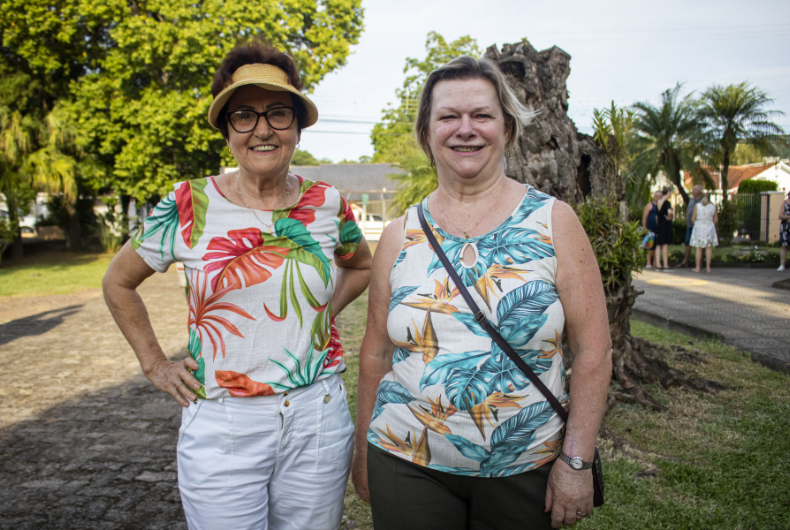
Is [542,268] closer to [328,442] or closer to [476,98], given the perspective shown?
[476,98]

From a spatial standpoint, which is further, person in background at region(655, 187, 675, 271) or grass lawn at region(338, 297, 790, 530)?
person in background at region(655, 187, 675, 271)

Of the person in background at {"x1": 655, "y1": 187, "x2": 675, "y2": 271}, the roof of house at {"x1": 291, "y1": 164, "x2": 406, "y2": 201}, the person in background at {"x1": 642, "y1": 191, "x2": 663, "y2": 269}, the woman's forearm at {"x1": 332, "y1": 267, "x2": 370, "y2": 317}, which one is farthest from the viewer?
the roof of house at {"x1": 291, "y1": 164, "x2": 406, "y2": 201}

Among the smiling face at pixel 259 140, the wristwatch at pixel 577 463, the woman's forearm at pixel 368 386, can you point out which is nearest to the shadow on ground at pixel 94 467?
the woman's forearm at pixel 368 386

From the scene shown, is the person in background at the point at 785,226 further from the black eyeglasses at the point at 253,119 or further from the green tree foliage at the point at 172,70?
the green tree foliage at the point at 172,70

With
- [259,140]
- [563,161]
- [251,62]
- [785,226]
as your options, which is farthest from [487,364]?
[785,226]

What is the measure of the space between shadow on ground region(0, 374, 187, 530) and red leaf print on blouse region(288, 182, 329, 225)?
7.06 feet

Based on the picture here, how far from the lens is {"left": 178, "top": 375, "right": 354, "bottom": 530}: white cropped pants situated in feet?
6.37

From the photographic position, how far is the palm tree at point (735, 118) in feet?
87.6

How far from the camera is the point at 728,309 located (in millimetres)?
8531

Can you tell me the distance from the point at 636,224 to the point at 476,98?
10.4 feet

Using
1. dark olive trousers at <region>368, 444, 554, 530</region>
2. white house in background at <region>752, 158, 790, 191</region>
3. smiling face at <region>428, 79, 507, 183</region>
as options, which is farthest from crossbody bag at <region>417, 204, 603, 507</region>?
white house in background at <region>752, 158, 790, 191</region>

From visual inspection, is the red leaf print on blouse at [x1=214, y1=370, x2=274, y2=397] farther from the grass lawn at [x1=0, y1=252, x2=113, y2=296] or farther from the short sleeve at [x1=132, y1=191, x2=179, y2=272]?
the grass lawn at [x1=0, y1=252, x2=113, y2=296]

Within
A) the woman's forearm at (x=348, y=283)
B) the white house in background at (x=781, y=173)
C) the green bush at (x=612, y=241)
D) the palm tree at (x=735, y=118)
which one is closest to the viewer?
the woman's forearm at (x=348, y=283)

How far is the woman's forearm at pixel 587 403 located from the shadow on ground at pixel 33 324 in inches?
329
